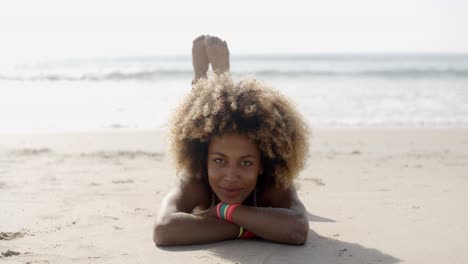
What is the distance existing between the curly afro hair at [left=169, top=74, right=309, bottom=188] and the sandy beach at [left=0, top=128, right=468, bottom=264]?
1.65 feet

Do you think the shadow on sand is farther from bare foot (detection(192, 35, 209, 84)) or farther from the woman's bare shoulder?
bare foot (detection(192, 35, 209, 84))

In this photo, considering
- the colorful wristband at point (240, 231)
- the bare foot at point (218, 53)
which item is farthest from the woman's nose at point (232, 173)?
the bare foot at point (218, 53)

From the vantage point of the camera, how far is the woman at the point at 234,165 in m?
3.43

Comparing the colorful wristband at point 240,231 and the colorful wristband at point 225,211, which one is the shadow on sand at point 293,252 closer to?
the colorful wristband at point 240,231

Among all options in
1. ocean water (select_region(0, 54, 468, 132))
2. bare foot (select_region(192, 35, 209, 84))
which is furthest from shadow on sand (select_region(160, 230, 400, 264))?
bare foot (select_region(192, 35, 209, 84))

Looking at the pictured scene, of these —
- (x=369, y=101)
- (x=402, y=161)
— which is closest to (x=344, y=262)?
(x=402, y=161)

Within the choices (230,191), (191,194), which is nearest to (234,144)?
(230,191)

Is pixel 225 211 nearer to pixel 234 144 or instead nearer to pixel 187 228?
pixel 187 228

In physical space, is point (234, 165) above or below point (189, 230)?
above

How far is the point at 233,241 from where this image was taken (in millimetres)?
3531

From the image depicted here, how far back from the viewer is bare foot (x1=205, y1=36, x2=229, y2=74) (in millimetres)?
4984

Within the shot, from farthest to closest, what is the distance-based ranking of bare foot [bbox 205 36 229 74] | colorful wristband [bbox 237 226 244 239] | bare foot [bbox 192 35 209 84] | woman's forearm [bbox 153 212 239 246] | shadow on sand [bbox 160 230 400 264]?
bare foot [bbox 192 35 209 84]
bare foot [bbox 205 36 229 74]
colorful wristband [bbox 237 226 244 239]
woman's forearm [bbox 153 212 239 246]
shadow on sand [bbox 160 230 400 264]

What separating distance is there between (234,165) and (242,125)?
0.79 ft

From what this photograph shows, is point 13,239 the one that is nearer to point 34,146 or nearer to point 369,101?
point 34,146
